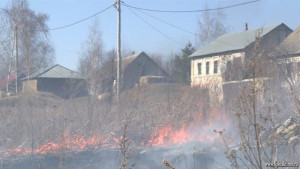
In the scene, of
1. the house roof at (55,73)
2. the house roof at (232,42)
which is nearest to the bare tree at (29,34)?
the house roof at (55,73)

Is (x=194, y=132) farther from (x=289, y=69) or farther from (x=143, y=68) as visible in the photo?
(x=143, y=68)

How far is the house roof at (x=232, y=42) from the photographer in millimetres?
35812

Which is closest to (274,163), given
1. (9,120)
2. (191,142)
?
(191,142)

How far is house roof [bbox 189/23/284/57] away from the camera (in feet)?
117

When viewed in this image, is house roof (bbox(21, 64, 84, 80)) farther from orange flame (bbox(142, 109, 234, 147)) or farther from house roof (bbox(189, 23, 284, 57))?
orange flame (bbox(142, 109, 234, 147))

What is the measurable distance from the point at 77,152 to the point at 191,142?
3.03 m

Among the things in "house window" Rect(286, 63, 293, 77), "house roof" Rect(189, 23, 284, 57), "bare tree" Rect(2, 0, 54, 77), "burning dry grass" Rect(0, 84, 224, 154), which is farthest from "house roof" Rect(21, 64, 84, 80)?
"house window" Rect(286, 63, 293, 77)

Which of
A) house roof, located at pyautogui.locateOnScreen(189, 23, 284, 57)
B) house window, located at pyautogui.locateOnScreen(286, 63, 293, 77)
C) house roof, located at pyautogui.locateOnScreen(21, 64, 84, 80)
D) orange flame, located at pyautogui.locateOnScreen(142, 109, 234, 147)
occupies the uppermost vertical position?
house roof, located at pyautogui.locateOnScreen(189, 23, 284, 57)

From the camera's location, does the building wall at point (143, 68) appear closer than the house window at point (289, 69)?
No

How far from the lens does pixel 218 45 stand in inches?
1570

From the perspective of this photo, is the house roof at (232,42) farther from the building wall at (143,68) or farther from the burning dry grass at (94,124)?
the burning dry grass at (94,124)

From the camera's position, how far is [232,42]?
38.2 meters

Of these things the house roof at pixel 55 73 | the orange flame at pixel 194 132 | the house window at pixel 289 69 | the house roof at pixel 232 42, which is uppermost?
the house roof at pixel 232 42

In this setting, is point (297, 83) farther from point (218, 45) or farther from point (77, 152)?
point (218, 45)
